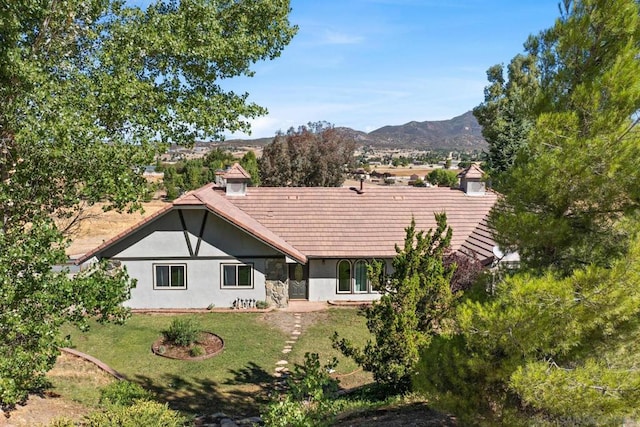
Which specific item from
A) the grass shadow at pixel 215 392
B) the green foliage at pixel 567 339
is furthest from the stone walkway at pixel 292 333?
the green foliage at pixel 567 339

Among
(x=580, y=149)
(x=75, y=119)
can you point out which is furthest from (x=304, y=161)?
(x=580, y=149)

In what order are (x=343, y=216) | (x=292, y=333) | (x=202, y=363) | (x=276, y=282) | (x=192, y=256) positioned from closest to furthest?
(x=202, y=363), (x=292, y=333), (x=192, y=256), (x=276, y=282), (x=343, y=216)

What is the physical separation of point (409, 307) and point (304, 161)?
28327mm

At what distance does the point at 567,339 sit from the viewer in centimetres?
503

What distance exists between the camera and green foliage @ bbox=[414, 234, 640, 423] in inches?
185

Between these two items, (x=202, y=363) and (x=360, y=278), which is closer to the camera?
(x=202, y=363)

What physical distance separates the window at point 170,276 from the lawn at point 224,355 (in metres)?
1.50

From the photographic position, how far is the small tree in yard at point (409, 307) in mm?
9344

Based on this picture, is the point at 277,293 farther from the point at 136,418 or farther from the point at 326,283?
the point at 136,418

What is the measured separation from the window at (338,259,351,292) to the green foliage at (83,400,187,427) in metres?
13.5

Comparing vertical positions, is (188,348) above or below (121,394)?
below

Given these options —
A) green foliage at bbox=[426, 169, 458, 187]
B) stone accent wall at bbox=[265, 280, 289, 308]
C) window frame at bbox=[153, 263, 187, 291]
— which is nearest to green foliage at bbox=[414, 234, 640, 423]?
stone accent wall at bbox=[265, 280, 289, 308]

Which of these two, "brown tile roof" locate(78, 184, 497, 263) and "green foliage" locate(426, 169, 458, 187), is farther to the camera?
"green foliage" locate(426, 169, 458, 187)

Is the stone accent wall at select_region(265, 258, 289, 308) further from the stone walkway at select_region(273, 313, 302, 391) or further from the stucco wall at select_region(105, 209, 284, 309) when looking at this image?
the stone walkway at select_region(273, 313, 302, 391)
